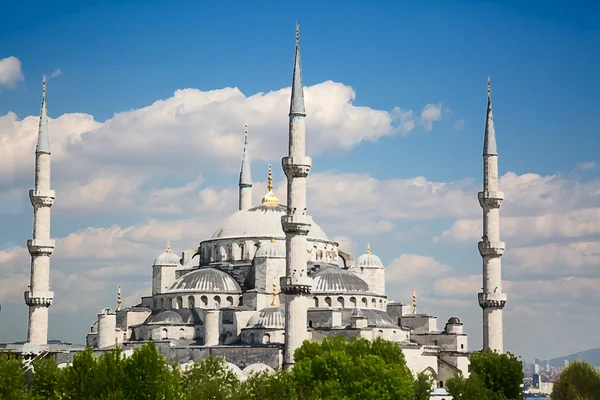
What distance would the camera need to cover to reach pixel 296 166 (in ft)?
156

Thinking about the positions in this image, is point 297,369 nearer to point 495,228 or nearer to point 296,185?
point 296,185

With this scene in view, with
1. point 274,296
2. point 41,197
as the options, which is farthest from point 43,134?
point 274,296

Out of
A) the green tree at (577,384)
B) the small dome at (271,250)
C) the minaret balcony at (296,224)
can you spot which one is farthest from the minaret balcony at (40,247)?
the green tree at (577,384)

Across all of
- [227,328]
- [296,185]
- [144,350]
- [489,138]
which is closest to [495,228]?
[489,138]

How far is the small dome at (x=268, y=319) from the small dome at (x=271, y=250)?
4801mm

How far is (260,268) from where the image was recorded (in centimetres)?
6134

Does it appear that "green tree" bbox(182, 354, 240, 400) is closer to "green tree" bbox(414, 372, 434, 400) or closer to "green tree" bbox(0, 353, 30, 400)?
"green tree" bbox(0, 353, 30, 400)

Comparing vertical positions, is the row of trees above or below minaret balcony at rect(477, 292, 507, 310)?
below

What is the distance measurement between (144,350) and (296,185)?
594 inches

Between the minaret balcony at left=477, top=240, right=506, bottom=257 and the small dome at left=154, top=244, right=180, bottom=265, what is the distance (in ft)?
67.5

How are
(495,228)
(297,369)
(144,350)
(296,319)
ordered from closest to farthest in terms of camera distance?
(144,350)
(297,369)
(296,319)
(495,228)

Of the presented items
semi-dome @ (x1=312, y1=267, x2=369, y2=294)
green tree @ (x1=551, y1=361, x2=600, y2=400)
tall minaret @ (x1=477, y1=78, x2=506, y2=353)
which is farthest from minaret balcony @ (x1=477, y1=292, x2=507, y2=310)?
semi-dome @ (x1=312, y1=267, x2=369, y2=294)

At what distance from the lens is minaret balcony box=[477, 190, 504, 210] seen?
51.6 meters

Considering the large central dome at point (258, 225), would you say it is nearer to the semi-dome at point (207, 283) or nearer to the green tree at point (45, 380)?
the semi-dome at point (207, 283)
